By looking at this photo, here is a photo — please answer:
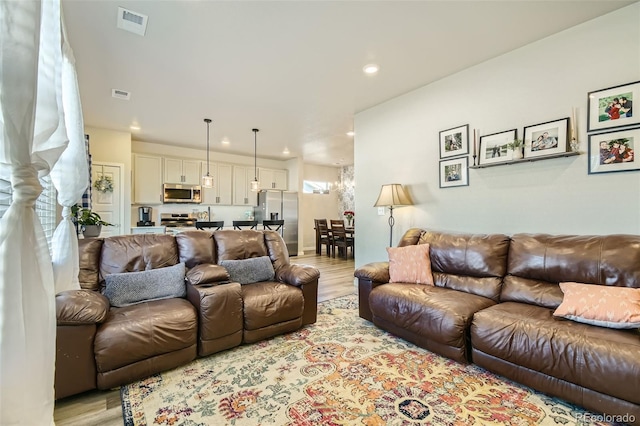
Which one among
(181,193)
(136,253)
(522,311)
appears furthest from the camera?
(181,193)

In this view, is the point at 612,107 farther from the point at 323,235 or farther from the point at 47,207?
the point at 323,235

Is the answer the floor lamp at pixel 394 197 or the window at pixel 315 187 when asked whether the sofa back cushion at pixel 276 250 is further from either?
the window at pixel 315 187

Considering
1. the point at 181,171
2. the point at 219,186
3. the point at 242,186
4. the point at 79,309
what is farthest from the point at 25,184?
the point at 242,186

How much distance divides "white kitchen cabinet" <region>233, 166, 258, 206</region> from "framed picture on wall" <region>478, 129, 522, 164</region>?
571 cm

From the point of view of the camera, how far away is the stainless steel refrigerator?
734cm

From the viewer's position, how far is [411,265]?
9.57 ft

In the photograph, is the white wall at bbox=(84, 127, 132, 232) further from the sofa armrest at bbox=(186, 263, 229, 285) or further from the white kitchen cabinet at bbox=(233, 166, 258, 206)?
the sofa armrest at bbox=(186, 263, 229, 285)

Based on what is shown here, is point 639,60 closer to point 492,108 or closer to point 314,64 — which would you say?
point 492,108

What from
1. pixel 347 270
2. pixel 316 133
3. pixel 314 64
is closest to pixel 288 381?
pixel 314 64

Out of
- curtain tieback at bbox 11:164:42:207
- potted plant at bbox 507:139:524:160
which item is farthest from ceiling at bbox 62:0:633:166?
curtain tieback at bbox 11:164:42:207

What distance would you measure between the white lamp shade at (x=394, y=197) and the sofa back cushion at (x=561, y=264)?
50.1 inches

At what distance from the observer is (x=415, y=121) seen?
3.66 metres

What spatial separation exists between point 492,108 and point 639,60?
40.2 inches

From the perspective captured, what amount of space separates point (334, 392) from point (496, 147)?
106 inches
